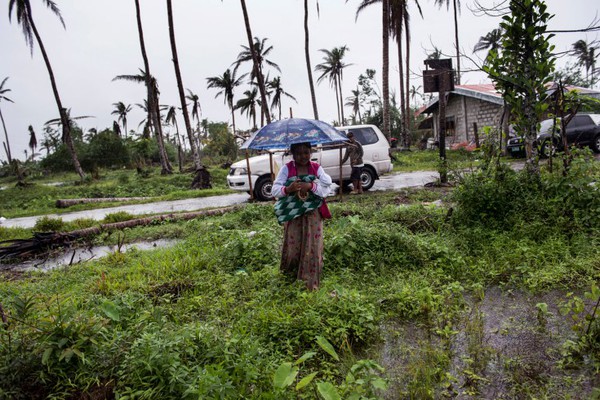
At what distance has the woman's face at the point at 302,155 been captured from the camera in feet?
12.8

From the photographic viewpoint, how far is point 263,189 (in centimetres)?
1040

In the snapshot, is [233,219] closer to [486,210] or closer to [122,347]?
[486,210]

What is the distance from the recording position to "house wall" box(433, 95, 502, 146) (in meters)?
20.4

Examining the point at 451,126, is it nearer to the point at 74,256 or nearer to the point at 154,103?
the point at 154,103

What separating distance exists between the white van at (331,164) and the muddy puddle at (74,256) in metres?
3.64

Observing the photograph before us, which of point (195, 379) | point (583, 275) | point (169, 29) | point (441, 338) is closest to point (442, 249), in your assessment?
point (583, 275)

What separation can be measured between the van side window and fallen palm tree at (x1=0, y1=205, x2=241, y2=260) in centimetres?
404

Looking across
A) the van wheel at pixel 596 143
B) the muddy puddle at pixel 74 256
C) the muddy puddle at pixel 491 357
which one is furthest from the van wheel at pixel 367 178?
the van wheel at pixel 596 143

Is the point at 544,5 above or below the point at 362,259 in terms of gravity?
above

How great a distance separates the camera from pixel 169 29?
15.6 metres

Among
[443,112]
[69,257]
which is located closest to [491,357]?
[69,257]

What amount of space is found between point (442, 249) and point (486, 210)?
153 cm

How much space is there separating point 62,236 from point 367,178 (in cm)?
744

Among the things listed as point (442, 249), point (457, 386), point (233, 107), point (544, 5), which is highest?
point (233, 107)
